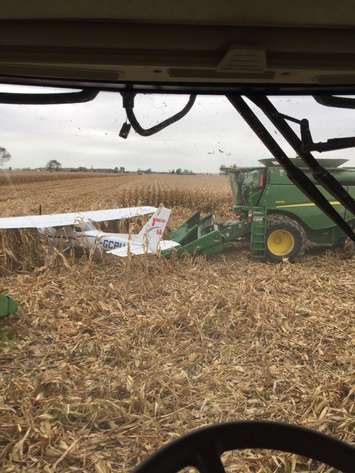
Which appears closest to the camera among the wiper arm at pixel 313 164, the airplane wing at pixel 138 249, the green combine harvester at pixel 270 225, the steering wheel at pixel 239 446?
the steering wheel at pixel 239 446

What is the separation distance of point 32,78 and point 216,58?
54 cm

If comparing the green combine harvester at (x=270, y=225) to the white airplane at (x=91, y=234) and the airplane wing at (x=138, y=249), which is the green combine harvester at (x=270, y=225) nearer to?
the airplane wing at (x=138, y=249)

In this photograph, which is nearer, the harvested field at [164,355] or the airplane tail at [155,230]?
the harvested field at [164,355]

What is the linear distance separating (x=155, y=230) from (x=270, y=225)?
74.2 inches

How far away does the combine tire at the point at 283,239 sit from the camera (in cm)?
669

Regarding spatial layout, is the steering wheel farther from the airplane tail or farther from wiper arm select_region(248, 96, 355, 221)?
the airplane tail

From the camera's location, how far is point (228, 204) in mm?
8477

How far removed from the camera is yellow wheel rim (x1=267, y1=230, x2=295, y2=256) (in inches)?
267

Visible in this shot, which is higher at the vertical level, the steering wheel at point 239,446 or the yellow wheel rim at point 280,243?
the steering wheel at point 239,446

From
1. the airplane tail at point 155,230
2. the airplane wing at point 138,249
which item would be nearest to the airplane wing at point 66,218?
the airplane tail at point 155,230

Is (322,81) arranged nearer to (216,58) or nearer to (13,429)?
(216,58)

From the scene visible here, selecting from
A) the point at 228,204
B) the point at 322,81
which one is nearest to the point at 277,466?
the point at 322,81

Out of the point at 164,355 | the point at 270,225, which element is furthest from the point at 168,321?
the point at 270,225

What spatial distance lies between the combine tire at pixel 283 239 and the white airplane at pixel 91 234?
1.53 m
